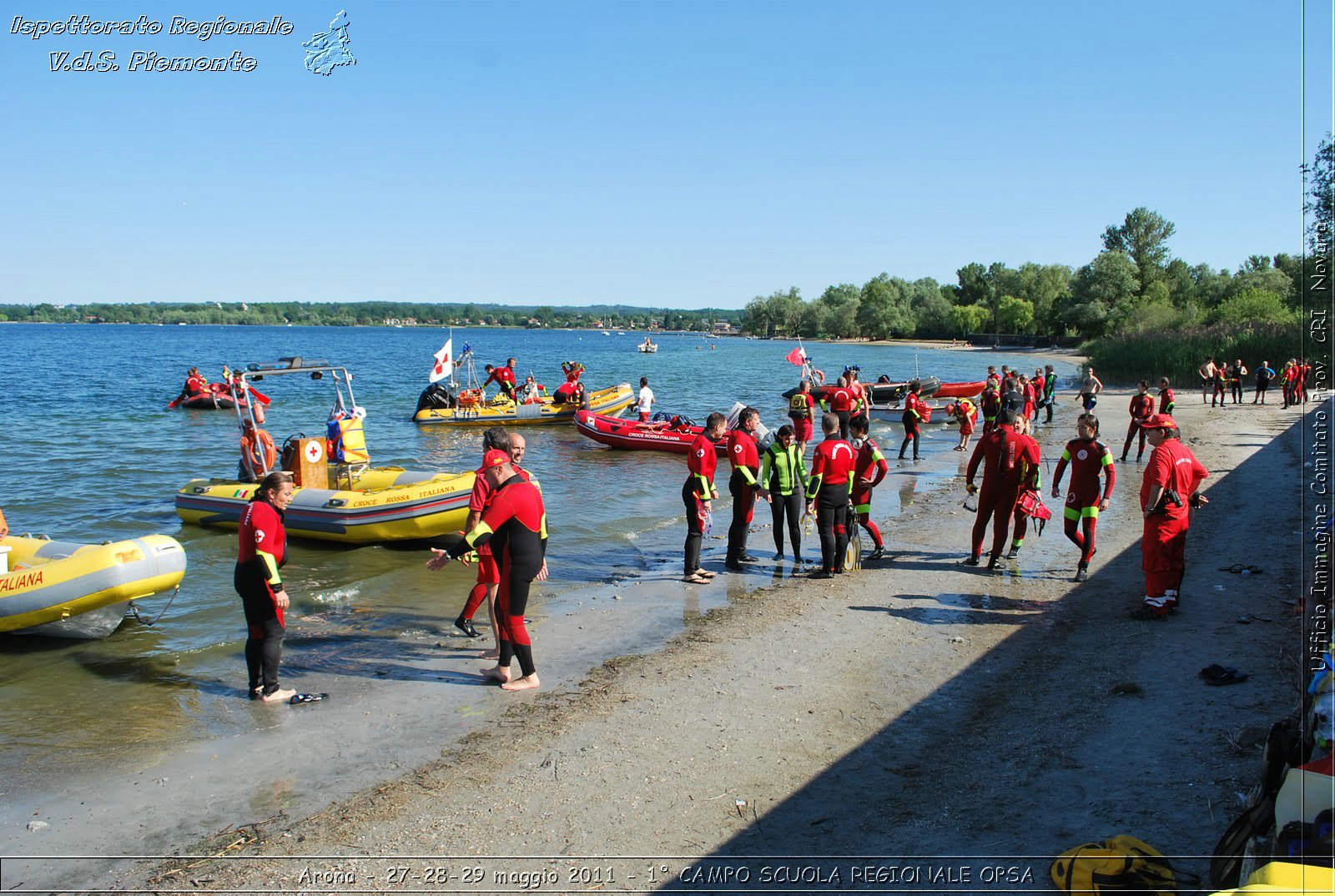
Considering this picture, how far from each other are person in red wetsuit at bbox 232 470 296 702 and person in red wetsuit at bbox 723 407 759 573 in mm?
4494

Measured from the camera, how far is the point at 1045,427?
23.0 m

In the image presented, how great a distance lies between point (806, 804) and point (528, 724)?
2057 millimetres

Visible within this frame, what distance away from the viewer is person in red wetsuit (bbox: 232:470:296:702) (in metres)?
6.20

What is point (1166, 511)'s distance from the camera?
7043 millimetres

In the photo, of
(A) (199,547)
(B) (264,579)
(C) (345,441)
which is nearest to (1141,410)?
(C) (345,441)

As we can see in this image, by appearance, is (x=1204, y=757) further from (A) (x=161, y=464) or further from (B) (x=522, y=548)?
(A) (x=161, y=464)

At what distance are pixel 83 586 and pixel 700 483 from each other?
5.76 meters

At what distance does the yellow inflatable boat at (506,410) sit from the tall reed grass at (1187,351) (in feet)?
68.8

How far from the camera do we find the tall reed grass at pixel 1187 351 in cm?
3050

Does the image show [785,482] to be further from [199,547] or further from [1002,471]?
[199,547]

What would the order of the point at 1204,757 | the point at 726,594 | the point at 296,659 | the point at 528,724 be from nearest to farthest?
the point at 1204,757
the point at 528,724
the point at 296,659
the point at 726,594

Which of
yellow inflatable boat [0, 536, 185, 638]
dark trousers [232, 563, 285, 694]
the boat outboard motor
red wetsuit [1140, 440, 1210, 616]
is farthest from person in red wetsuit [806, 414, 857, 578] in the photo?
the boat outboard motor

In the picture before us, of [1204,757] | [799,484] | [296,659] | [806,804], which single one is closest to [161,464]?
[296,659]

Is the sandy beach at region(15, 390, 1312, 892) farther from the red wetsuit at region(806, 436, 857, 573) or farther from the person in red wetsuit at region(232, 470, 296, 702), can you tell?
the person in red wetsuit at region(232, 470, 296, 702)
